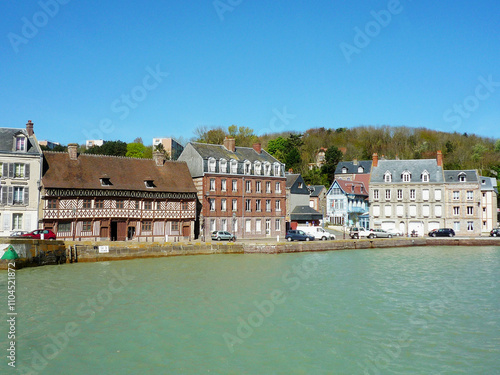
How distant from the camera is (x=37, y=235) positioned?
30.6 m

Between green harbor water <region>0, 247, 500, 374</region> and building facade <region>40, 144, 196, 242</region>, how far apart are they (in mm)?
8922

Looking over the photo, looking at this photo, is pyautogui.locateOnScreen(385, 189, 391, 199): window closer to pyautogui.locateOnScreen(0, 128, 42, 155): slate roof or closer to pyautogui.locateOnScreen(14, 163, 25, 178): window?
pyautogui.locateOnScreen(0, 128, 42, 155): slate roof

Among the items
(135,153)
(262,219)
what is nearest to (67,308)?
(262,219)

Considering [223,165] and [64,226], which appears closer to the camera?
[64,226]

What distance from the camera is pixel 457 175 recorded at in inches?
2149

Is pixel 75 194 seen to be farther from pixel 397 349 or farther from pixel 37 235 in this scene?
pixel 397 349

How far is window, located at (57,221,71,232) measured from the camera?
115 ft

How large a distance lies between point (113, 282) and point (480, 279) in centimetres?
1893

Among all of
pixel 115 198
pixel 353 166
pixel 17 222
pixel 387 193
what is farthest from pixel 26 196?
pixel 353 166

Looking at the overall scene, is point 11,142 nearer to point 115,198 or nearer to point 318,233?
point 115,198

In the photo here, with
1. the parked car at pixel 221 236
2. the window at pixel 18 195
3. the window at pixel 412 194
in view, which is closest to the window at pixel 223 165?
the parked car at pixel 221 236

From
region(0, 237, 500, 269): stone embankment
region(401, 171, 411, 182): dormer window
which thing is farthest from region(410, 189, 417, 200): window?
region(0, 237, 500, 269): stone embankment

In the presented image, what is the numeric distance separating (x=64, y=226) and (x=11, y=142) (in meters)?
7.33

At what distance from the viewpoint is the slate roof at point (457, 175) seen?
2119 inches
